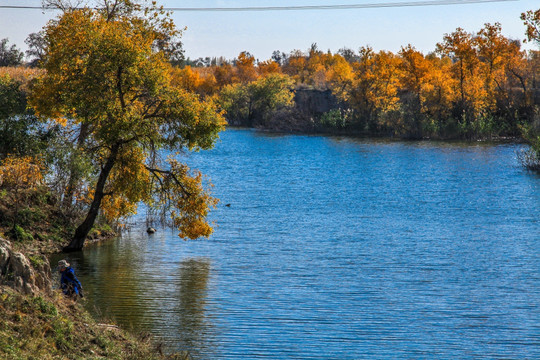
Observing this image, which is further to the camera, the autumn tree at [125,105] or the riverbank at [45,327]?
the autumn tree at [125,105]

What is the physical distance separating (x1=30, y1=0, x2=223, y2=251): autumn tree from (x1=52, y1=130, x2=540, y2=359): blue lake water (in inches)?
133

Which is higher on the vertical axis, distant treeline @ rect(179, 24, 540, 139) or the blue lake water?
distant treeline @ rect(179, 24, 540, 139)

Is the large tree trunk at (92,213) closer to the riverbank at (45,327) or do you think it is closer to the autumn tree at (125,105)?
the autumn tree at (125,105)

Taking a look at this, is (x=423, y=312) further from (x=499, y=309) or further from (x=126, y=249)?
(x=126, y=249)

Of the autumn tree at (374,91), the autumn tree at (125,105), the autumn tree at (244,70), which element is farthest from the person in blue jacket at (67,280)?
A: the autumn tree at (244,70)

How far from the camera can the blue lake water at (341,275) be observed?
1995 centimetres

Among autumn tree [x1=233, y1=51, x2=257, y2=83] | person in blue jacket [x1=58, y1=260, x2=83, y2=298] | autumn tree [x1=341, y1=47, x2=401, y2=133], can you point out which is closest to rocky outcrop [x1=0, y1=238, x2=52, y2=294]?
person in blue jacket [x1=58, y1=260, x2=83, y2=298]

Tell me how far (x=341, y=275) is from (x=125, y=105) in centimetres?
1191

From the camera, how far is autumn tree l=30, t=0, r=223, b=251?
89.5 feet

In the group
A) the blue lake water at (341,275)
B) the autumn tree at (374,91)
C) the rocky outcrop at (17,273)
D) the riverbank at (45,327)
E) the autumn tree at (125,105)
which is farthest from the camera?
the autumn tree at (374,91)

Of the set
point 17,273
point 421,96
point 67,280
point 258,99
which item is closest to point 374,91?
point 421,96

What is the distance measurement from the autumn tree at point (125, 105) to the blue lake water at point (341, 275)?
337cm

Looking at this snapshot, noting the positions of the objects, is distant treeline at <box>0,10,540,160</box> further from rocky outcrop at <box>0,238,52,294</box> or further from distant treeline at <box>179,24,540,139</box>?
rocky outcrop at <box>0,238,52,294</box>

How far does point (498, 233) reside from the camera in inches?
1459
